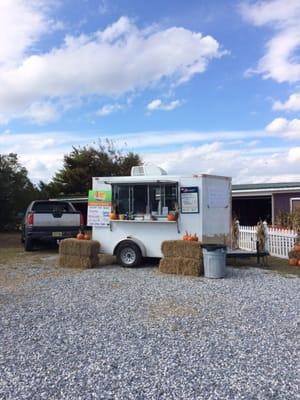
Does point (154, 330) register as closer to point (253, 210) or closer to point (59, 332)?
point (59, 332)

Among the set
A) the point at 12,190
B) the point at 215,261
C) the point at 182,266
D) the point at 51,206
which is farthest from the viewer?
the point at 12,190

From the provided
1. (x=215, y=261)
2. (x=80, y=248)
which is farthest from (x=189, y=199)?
(x=80, y=248)

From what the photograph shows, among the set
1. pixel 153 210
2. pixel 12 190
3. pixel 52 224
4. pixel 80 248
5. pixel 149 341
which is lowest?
pixel 149 341

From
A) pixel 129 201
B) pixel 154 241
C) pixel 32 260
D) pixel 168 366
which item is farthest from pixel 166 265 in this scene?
pixel 168 366

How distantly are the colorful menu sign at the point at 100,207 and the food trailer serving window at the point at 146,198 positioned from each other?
0.60 ft

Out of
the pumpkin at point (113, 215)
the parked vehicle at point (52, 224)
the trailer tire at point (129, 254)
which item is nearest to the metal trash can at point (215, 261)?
the trailer tire at point (129, 254)

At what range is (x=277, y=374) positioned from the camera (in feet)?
12.8

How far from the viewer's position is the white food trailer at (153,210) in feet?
33.6

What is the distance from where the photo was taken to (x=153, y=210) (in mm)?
10516

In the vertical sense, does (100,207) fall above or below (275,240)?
above

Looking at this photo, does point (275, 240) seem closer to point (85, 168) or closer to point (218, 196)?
point (218, 196)

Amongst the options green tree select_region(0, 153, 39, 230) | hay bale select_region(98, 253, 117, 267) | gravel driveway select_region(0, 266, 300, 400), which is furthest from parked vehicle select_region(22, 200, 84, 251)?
green tree select_region(0, 153, 39, 230)

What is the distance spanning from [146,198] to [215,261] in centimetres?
248

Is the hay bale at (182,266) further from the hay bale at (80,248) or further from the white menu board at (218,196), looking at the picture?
the hay bale at (80,248)
